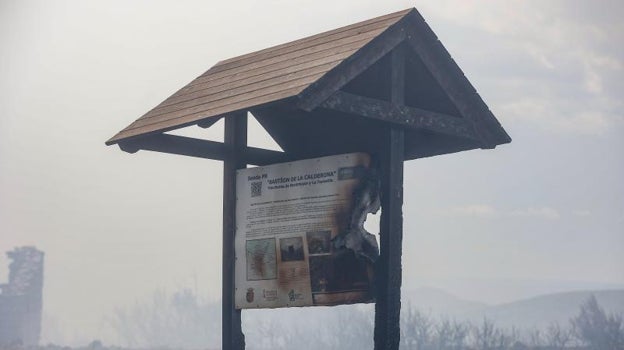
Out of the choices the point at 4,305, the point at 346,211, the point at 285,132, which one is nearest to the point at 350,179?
the point at 346,211

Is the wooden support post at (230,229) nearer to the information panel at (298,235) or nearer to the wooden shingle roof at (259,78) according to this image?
the information panel at (298,235)

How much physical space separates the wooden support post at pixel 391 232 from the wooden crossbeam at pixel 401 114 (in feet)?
0.32

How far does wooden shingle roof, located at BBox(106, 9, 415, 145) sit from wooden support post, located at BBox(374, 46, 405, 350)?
0.43 m

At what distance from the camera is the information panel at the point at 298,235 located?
7457 mm

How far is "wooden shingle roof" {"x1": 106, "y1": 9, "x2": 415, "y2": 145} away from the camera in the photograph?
7352 mm

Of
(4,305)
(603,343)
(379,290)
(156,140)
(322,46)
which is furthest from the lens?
(4,305)

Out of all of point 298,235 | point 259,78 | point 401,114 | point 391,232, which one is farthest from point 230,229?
point 401,114

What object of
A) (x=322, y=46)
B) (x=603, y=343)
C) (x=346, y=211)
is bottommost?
(x=603, y=343)

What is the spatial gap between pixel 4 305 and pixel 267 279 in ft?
413

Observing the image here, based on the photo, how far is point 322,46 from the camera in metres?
7.99

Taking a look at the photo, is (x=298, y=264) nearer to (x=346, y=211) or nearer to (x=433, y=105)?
(x=346, y=211)

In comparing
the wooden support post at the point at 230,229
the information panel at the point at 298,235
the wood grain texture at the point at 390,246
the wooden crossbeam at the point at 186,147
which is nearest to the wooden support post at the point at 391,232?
the wood grain texture at the point at 390,246

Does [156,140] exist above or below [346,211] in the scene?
above

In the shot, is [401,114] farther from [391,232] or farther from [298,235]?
[298,235]
